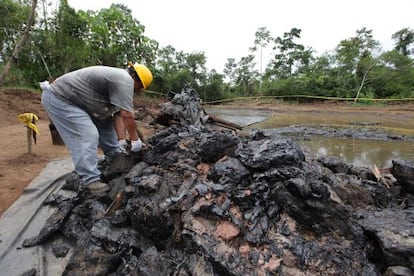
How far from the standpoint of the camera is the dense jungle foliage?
1238 cm

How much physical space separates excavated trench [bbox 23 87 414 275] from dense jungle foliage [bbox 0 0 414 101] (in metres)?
3.82

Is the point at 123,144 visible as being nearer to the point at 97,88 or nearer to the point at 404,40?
the point at 97,88

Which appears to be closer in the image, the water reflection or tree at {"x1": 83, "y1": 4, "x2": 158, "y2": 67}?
the water reflection

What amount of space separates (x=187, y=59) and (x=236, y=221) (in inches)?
1036

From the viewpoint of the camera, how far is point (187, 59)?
2669cm

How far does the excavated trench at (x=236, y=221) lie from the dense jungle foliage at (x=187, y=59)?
382cm

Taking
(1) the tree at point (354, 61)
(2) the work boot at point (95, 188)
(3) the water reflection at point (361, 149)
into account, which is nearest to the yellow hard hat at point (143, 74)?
(2) the work boot at point (95, 188)

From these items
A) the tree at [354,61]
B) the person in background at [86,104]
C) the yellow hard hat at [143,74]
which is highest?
the tree at [354,61]

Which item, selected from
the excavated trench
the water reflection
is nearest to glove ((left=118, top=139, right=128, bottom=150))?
the excavated trench

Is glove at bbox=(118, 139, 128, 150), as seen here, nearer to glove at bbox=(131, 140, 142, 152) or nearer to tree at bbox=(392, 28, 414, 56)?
glove at bbox=(131, 140, 142, 152)

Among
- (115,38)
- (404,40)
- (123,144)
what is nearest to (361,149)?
(123,144)

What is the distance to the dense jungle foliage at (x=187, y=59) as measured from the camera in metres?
12.4

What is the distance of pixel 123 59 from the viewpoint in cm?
1574

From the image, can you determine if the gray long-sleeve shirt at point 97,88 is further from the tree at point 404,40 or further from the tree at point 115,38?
the tree at point 404,40
